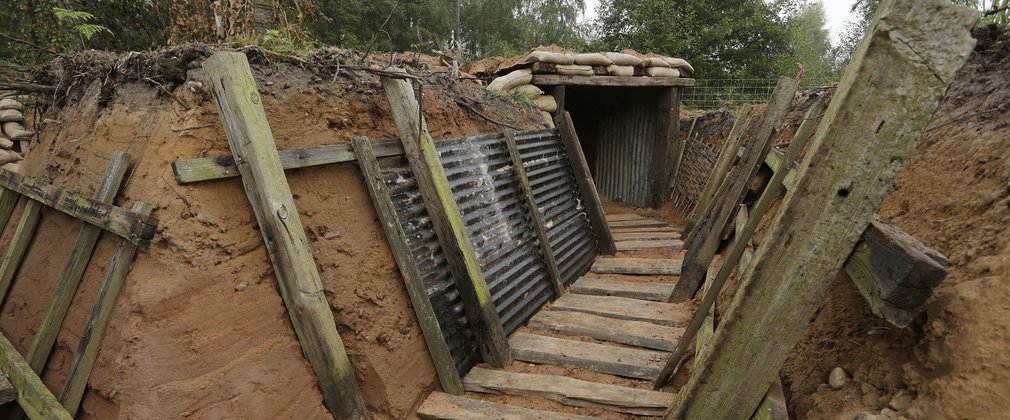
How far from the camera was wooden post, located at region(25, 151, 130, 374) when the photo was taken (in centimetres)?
216

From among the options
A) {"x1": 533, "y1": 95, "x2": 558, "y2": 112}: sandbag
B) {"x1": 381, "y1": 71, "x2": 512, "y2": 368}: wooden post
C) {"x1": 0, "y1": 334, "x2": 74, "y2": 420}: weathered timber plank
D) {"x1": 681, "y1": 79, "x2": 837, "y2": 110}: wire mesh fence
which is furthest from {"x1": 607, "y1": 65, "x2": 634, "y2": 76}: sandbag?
{"x1": 0, "y1": 334, "x2": 74, "y2": 420}: weathered timber plank

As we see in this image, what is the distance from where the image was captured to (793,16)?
564 inches

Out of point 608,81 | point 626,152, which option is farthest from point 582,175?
point 626,152

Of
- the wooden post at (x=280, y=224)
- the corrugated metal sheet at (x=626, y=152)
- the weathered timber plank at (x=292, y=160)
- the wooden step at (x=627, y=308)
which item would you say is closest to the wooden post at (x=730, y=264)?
the wooden step at (x=627, y=308)

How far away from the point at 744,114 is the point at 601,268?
10.1 feet

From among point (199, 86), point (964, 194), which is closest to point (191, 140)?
point (199, 86)

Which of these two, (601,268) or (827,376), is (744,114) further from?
(827,376)

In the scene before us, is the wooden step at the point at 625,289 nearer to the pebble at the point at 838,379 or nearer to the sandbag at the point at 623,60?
the pebble at the point at 838,379

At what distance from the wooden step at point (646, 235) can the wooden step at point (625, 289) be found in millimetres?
1763

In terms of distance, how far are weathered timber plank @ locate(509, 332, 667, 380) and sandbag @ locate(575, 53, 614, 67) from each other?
4.45 metres

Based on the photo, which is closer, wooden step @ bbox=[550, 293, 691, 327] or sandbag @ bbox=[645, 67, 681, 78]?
wooden step @ bbox=[550, 293, 691, 327]

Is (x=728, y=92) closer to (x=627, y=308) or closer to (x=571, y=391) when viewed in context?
(x=627, y=308)

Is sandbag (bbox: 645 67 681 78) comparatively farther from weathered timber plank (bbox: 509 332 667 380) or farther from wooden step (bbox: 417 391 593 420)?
wooden step (bbox: 417 391 593 420)

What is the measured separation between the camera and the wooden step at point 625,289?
13.9 ft
